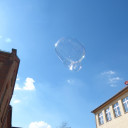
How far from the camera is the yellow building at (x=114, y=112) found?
20516 mm

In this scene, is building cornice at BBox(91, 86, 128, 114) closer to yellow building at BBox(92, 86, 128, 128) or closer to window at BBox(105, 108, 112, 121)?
yellow building at BBox(92, 86, 128, 128)

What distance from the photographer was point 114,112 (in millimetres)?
23141

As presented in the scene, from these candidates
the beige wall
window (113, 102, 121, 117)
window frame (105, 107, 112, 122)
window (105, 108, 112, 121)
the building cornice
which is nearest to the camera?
the beige wall

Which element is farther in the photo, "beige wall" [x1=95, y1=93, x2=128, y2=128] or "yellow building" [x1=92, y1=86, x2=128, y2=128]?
"yellow building" [x1=92, y1=86, x2=128, y2=128]

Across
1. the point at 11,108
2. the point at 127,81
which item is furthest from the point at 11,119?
the point at 127,81

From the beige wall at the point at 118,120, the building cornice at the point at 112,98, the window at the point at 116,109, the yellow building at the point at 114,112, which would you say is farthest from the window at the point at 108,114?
the window at the point at 116,109

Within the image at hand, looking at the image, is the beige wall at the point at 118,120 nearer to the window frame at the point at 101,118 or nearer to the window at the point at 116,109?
the window at the point at 116,109

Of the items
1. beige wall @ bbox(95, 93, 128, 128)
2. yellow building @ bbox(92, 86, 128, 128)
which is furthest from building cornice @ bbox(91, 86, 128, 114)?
beige wall @ bbox(95, 93, 128, 128)

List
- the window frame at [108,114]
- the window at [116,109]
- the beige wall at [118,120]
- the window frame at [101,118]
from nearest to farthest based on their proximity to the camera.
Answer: the beige wall at [118,120] < the window at [116,109] < the window frame at [108,114] < the window frame at [101,118]

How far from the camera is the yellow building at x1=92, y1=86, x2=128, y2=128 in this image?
20.5m

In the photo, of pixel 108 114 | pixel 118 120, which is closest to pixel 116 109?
pixel 118 120

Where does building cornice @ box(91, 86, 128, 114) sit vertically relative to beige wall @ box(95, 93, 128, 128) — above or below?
above

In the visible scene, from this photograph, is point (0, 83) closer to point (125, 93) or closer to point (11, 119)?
point (11, 119)

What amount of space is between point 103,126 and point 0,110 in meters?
19.1
